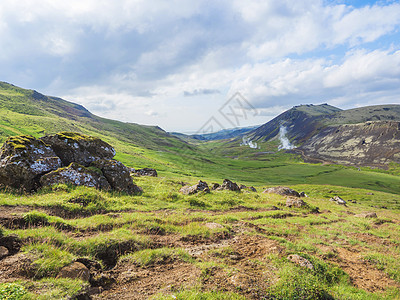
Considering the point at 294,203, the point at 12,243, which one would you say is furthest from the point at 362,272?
the point at 12,243

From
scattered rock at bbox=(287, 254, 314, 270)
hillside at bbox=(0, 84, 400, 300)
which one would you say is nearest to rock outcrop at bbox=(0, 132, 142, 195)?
hillside at bbox=(0, 84, 400, 300)

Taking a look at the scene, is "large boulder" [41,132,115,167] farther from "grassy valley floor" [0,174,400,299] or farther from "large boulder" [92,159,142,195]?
"grassy valley floor" [0,174,400,299]

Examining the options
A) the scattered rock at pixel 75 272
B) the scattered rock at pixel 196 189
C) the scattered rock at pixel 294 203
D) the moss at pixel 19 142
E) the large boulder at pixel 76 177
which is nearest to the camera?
the scattered rock at pixel 75 272

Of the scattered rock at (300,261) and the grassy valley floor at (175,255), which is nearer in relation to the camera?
the grassy valley floor at (175,255)

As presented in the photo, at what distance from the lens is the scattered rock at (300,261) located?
32.1 feet

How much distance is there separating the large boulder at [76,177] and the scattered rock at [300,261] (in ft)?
55.2

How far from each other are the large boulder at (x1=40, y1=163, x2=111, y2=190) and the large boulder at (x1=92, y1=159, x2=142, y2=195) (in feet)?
2.10

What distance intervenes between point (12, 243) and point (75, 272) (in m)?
3.63

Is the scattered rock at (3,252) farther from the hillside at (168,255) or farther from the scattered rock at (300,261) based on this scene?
the scattered rock at (300,261)

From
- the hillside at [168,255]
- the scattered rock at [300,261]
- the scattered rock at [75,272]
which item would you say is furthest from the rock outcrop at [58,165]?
the scattered rock at [300,261]

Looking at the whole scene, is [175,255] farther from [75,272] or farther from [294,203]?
[294,203]

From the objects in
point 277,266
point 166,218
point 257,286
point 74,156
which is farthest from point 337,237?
point 74,156

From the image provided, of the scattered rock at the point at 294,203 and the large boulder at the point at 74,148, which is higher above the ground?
the large boulder at the point at 74,148

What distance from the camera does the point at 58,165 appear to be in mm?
18250
